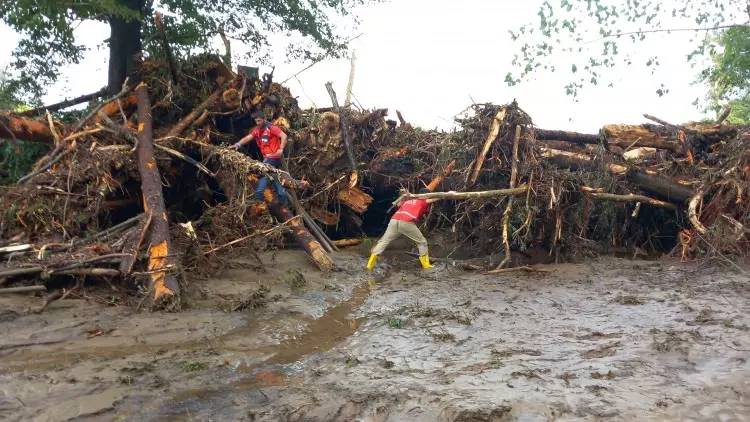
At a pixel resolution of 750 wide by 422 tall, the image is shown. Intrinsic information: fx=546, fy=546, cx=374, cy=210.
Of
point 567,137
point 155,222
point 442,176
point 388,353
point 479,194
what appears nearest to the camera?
point 388,353

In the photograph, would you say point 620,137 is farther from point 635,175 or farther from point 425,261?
point 425,261

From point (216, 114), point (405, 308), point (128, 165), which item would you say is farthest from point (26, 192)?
point (405, 308)

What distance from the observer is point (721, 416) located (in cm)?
323

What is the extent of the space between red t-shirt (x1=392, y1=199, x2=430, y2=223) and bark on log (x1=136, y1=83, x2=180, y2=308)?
3547 millimetres

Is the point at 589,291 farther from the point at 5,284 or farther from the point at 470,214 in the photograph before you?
the point at 5,284

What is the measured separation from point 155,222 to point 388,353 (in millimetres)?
3405

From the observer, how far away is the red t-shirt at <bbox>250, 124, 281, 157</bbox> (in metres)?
8.87

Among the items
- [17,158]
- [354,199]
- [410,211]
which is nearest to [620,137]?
[410,211]

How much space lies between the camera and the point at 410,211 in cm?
870

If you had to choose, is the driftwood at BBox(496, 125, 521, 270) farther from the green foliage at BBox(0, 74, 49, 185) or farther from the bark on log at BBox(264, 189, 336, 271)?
the green foliage at BBox(0, 74, 49, 185)

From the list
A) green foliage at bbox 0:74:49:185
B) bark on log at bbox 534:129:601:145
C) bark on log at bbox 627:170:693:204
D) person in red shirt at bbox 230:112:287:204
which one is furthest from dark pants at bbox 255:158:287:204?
bark on log at bbox 627:170:693:204

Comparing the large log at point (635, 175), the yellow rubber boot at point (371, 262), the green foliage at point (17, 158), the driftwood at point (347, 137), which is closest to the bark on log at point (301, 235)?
the yellow rubber boot at point (371, 262)

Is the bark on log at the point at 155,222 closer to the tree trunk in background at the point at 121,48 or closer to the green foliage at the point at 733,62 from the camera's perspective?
the tree trunk in background at the point at 121,48

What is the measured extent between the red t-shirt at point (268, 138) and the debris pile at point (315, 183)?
0.37 m
